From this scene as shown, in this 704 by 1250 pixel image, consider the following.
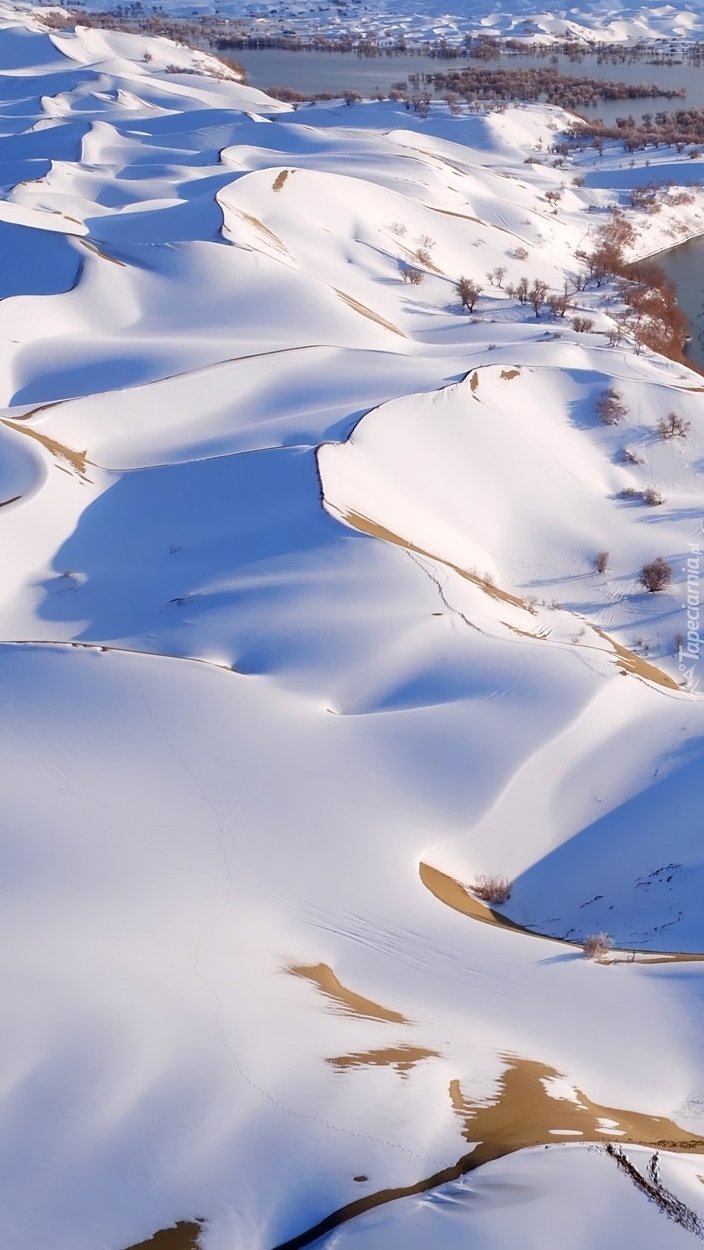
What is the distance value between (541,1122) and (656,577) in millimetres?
10933

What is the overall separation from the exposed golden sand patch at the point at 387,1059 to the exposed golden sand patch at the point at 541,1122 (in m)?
0.33

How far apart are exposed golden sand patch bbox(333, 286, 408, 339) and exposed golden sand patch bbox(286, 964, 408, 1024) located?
63.4 ft

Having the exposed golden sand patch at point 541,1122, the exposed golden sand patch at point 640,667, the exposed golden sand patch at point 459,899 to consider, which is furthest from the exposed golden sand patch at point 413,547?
the exposed golden sand patch at point 541,1122

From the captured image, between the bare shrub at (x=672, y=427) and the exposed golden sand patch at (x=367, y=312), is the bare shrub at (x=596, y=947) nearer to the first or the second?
the bare shrub at (x=672, y=427)

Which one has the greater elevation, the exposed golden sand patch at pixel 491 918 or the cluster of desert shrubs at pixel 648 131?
the cluster of desert shrubs at pixel 648 131

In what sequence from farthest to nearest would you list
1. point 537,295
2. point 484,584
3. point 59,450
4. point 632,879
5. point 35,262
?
point 537,295 → point 35,262 → point 59,450 → point 484,584 → point 632,879

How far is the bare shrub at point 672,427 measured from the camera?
20.4 metres

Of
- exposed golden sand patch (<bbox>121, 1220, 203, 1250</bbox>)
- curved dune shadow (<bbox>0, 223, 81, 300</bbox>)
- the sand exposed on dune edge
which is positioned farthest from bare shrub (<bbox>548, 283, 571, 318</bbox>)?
exposed golden sand patch (<bbox>121, 1220, 203, 1250</bbox>)

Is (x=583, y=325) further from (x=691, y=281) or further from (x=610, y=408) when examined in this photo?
(x=691, y=281)

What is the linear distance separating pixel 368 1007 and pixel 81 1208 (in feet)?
8.29

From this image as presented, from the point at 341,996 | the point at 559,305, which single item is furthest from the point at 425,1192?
the point at 559,305

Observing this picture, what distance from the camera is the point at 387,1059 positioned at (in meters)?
7.51

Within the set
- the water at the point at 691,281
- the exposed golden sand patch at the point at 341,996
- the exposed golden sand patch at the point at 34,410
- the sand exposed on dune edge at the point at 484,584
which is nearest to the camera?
the exposed golden sand patch at the point at 341,996

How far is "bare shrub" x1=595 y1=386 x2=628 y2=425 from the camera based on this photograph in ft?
67.0
